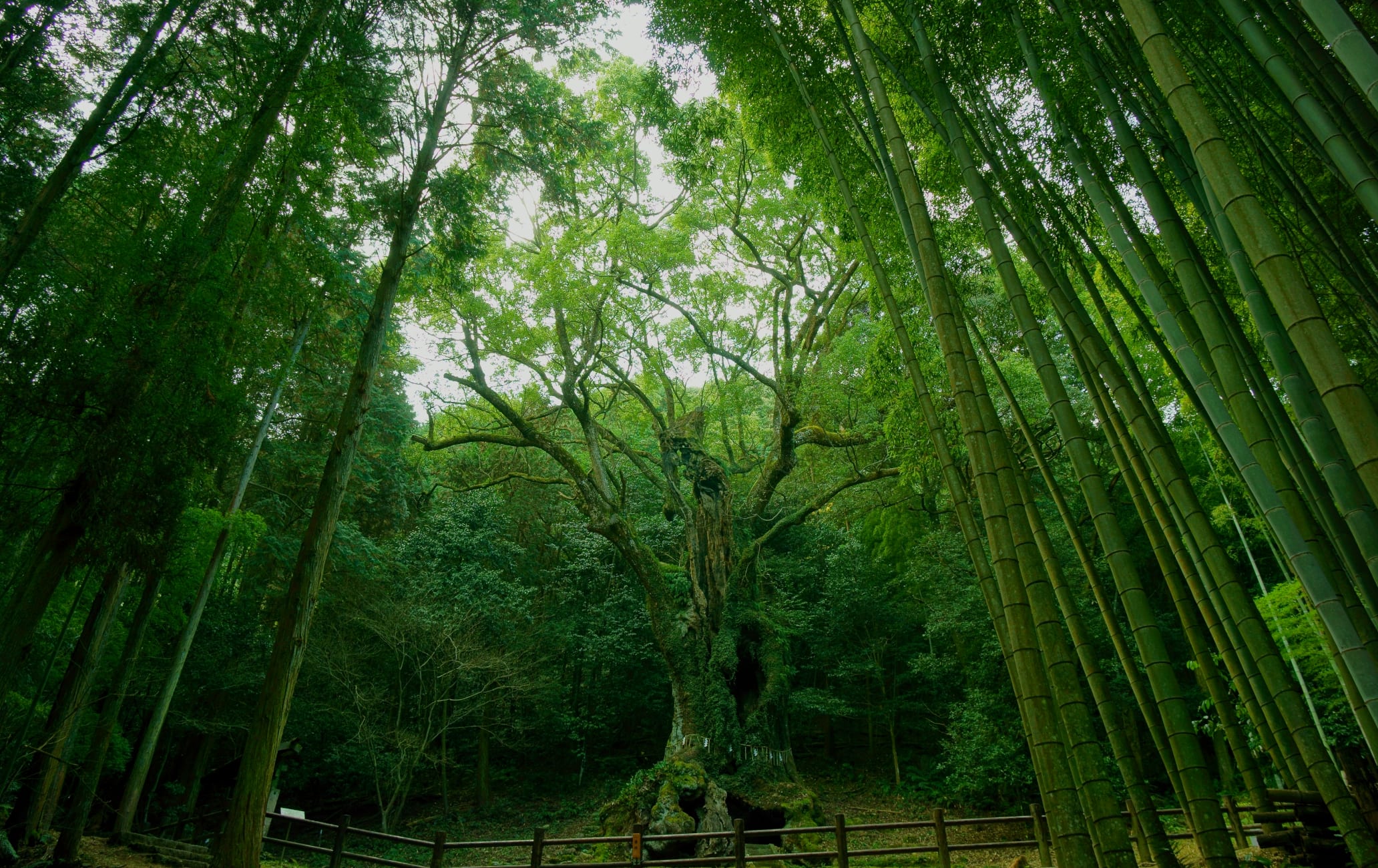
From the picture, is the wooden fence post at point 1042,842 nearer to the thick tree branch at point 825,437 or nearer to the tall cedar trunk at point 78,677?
the thick tree branch at point 825,437

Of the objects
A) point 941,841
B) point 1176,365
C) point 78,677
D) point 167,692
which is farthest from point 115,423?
point 941,841

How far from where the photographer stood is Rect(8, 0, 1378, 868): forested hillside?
5.38ft

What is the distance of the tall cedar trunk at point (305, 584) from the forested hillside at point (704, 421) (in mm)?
35

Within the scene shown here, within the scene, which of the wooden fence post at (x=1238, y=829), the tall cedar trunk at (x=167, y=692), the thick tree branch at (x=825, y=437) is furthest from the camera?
the thick tree branch at (x=825, y=437)

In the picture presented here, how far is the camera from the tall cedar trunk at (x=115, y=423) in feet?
10.7

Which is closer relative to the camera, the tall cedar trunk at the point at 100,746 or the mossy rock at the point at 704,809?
the tall cedar trunk at the point at 100,746

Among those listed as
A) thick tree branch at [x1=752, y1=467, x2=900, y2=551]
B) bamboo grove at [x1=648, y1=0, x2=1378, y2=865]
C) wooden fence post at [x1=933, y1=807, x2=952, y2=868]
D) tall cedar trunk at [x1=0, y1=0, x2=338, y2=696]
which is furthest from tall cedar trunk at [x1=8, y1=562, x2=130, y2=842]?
thick tree branch at [x1=752, y1=467, x2=900, y2=551]

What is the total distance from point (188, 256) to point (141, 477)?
1.28m

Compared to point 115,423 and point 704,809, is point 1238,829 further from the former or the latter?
point 115,423

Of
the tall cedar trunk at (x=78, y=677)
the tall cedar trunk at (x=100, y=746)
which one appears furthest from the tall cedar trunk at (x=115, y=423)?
the tall cedar trunk at (x=100, y=746)

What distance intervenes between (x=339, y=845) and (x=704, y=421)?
285 inches

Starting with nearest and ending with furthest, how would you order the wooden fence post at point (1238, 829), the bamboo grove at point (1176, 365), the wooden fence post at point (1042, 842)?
the bamboo grove at point (1176, 365)
the wooden fence post at point (1238, 829)
the wooden fence post at point (1042, 842)

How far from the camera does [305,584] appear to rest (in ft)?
13.4

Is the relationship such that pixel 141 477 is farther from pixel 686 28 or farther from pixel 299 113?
pixel 686 28
